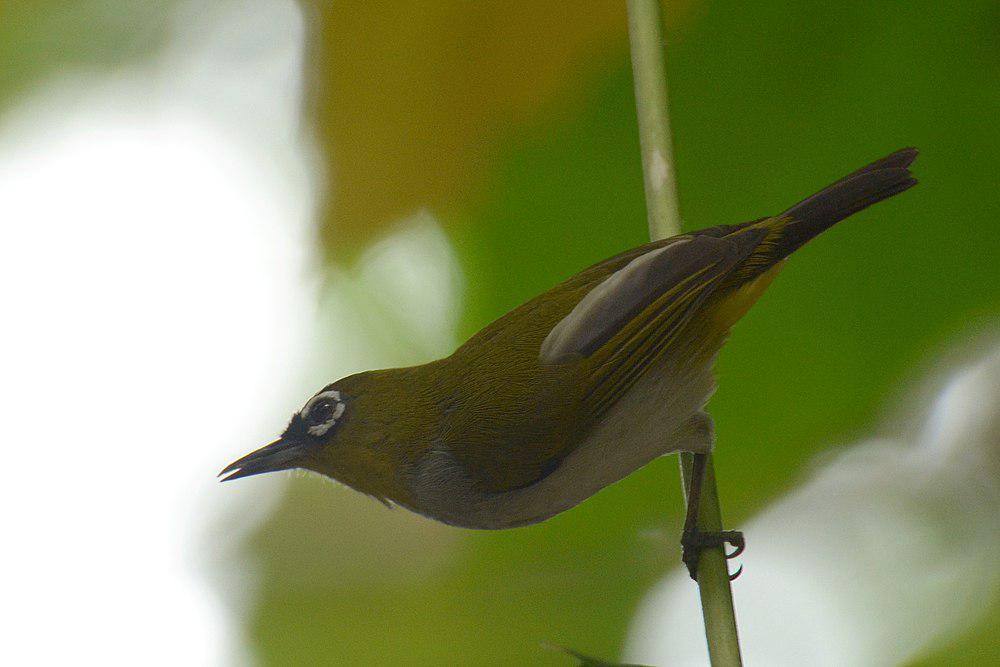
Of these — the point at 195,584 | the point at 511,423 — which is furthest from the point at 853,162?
the point at 195,584

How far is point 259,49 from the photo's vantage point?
1370 mm

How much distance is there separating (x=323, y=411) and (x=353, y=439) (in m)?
0.03

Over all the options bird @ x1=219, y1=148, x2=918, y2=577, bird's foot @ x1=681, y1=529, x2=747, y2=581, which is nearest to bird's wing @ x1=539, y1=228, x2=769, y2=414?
bird @ x1=219, y1=148, x2=918, y2=577

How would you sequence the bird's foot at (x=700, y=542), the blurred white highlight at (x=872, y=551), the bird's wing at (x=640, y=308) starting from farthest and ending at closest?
the blurred white highlight at (x=872, y=551) → the bird's wing at (x=640, y=308) → the bird's foot at (x=700, y=542)

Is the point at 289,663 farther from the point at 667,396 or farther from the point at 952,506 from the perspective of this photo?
the point at 952,506

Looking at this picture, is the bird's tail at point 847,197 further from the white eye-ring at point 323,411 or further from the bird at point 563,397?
the white eye-ring at point 323,411

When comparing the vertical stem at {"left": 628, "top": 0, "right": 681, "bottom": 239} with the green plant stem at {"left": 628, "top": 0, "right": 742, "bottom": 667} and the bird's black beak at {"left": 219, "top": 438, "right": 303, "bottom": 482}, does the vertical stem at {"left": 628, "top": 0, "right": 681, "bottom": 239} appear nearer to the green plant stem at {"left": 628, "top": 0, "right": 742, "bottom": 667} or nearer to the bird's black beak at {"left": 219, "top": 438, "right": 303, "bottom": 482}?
the green plant stem at {"left": 628, "top": 0, "right": 742, "bottom": 667}

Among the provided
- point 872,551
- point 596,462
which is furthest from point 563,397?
point 872,551

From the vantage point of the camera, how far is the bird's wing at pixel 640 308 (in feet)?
2.21

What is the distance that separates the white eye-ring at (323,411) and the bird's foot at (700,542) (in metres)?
0.27

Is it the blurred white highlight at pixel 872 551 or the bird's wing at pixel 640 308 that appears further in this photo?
the blurred white highlight at pixel 872 551

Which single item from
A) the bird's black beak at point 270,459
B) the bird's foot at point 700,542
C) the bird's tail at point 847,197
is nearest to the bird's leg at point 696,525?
the bird's foot at point 700,542

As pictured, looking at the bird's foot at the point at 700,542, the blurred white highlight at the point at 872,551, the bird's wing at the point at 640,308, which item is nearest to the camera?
the bird's foot at the point at 700,542

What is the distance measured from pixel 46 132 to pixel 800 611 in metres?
1.12
